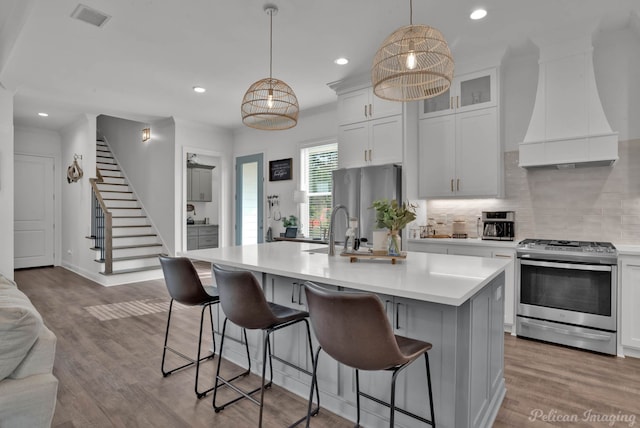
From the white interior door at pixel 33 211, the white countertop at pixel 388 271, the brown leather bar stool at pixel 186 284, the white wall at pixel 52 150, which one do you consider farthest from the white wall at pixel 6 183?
the brown leather bar stool at pixel 186 284

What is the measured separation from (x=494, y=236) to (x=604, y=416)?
204 centimetres

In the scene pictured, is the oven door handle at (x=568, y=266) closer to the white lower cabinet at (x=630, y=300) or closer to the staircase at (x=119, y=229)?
the white lower cabinet at (x=630, y=300)

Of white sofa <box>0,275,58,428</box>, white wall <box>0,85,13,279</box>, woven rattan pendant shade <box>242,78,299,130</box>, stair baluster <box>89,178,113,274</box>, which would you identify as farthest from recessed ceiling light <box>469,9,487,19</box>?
stair baluster <box>89,178,113,274</box>

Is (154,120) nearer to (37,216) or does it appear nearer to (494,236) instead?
(37,216)

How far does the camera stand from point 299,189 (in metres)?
6.23

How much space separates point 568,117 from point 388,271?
9.04ft

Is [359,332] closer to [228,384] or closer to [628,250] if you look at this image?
[228,384]

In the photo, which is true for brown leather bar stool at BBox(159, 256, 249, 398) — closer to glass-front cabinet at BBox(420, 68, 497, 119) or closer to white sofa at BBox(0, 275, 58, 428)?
white sofa at BBox(0, 275, 58, 428)

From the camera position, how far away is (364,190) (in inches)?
176

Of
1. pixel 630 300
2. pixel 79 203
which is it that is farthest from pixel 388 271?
pixel 79 203

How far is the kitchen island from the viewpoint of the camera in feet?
5.74

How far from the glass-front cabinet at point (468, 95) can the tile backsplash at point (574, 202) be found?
0.68m

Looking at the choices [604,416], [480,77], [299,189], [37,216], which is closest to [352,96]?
[480,77]

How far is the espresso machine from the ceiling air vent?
13.8 feet
